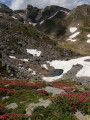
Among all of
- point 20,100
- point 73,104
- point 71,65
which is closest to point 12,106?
point 20,100

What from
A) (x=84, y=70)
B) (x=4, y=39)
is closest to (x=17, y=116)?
(x=84, y=70)

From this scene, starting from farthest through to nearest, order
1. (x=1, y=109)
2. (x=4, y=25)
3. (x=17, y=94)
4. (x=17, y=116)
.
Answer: (x=4, y=25)
(x=17, y=94)
(x=1, y=109)
(x=17, y=116)

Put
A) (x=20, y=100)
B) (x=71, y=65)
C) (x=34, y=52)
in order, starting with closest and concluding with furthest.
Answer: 1. (x=20, y=100)
2. (x=71, y=65)
3. (x=34, y=52)

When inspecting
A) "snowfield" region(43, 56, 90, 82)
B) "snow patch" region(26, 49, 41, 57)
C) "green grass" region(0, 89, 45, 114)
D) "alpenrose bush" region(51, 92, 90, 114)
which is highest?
"alpenrose bush" region(51, 92, 90, 114)

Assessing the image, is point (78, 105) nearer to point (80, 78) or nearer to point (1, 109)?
point (1, 109)

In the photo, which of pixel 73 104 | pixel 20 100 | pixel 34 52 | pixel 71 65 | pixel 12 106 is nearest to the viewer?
pixel 73 104

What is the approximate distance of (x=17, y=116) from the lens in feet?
33.1

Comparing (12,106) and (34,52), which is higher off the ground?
(12,106)

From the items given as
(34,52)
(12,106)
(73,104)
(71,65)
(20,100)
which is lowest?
(71,65)

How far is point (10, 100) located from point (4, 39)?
63.5 m

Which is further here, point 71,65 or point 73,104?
point 71,65

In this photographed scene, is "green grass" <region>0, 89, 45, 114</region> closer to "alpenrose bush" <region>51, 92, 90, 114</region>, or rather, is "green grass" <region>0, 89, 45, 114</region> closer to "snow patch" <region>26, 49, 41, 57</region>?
"alpenrose bush" <region>51, 92, 90, 114</region>

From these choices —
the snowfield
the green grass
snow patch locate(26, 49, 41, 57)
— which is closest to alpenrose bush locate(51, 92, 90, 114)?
the green grass

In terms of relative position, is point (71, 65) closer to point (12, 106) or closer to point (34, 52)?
point (34, 52)
